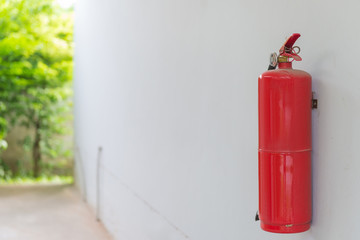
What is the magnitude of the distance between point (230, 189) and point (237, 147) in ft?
0.67

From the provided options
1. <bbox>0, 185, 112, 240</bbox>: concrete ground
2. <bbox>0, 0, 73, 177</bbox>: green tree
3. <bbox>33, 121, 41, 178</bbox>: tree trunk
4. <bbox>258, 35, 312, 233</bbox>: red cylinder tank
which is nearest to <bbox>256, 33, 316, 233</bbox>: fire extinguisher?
<bbox>258, 35, 312, 233</bbox>: red cylinder tank

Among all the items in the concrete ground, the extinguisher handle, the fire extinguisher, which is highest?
the extinguisher handle

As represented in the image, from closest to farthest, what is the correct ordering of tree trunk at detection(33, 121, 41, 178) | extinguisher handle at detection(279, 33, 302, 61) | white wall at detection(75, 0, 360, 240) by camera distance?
white wall at detection(75, 0, 360, 240)
extinguisher handle at detection(279, 33, 302, 61)
tree trunk at detection(33, 121, 41, 178)

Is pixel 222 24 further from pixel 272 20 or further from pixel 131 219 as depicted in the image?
pixel 131 219

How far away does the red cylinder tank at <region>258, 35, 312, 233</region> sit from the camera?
1413 millimetres

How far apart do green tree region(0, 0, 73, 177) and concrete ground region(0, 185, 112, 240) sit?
64.3 inches

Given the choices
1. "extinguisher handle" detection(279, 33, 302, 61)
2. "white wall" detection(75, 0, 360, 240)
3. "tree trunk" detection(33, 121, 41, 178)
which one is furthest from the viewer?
"tree trunk" detection(33, 121, 41, 178)

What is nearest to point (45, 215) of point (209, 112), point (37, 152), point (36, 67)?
point (36, 67)

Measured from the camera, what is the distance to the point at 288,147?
4.66 feet

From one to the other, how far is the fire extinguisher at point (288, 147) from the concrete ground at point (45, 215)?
3206 mm

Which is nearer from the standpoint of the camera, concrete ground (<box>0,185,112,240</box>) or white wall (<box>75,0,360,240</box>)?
white wall (<box>75,0,360,240</box>)

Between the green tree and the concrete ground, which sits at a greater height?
the green tree

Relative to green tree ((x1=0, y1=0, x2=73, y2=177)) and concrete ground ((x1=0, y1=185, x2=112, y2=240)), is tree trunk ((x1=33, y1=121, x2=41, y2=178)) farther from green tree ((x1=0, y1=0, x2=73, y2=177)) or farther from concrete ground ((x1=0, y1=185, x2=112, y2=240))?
concrete ground ((x1=0, y1=185, x2=112, y2=240))

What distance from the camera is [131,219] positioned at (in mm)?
3689
